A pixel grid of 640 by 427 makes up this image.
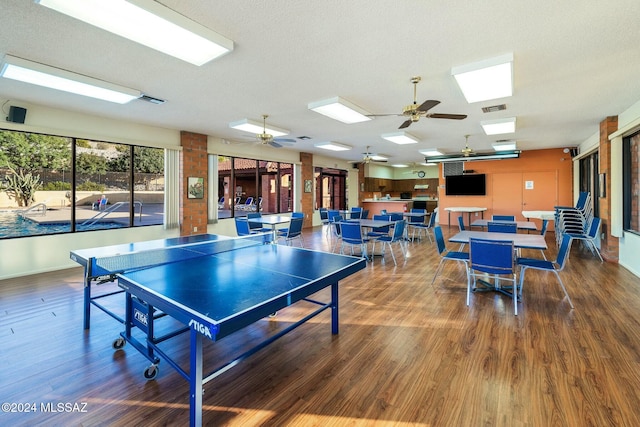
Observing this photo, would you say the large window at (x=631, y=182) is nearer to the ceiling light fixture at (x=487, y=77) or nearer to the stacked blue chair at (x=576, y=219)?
the stacked blue chair at (x=576, y=219)

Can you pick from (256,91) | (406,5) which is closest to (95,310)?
(256,91)

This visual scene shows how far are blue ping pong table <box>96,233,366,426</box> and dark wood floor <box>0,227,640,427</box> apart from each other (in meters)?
0.22

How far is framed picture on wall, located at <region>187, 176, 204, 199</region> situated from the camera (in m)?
7.23

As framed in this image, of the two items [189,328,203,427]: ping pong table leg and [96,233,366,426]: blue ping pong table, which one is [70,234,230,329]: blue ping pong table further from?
[189,328,203,427]: ping pong table leg

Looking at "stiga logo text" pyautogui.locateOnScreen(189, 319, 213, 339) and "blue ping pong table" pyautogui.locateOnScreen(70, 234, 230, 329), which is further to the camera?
"blue ping pong table" pyautogui.locateOnScreen(70, 234, 230, 329)

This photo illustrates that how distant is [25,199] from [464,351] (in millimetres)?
7113

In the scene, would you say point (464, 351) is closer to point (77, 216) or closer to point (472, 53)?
point (472, 53)

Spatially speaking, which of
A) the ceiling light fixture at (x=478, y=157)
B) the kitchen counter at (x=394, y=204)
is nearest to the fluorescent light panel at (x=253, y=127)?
the kitchen counter at (x=394, y=204)

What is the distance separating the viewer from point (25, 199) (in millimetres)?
5184

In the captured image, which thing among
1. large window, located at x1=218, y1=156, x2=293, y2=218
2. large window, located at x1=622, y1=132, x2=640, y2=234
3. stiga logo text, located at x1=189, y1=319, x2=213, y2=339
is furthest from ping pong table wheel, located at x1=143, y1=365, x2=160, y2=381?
large window, located at x1=622, y1=132, x2=640, y2=234

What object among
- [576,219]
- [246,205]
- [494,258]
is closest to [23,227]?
[494,258]

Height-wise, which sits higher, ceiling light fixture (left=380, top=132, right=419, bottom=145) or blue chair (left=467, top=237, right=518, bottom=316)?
ceiling light fixture (left=380, top=132, right=419, bottom=145)

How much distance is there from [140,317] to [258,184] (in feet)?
25.1

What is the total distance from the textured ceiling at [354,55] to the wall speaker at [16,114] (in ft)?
0.62
